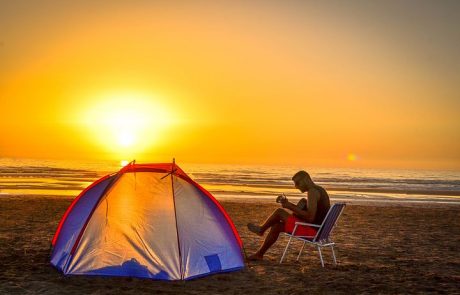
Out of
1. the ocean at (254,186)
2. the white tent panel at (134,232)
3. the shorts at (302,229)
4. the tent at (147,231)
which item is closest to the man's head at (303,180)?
the shorts at (302,229)

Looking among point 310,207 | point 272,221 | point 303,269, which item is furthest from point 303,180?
point 303,269

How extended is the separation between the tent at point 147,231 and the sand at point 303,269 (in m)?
0.28

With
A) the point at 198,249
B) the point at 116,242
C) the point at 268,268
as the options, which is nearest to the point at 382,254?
the point at 268,268

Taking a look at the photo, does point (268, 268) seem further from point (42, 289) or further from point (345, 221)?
point (345, 221)

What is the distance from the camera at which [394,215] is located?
19281 millimetres

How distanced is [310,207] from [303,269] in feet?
3.73

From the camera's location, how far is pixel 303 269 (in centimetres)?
904

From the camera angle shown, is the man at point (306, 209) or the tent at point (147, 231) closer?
the tent at point (147, 231)

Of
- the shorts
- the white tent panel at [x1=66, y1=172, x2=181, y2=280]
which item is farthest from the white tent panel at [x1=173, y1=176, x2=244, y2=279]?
the shorts

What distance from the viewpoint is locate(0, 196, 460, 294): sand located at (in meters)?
7.55

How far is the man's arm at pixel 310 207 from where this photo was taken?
9.06 meters

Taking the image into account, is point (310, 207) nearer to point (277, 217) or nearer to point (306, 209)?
point (306, 209)

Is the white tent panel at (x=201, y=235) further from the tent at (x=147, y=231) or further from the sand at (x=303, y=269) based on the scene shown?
the sand at (x=303, y=269)

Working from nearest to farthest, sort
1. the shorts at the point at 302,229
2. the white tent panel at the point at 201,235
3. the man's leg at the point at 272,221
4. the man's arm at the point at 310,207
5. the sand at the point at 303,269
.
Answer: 1. the sand at the point at 303,269
2. the white tent panel at the point at 201,235
3. the man's arm at the point at 310,207
4. the shorts at the point at 302,229
5. the man's leg at the point at 272,221
